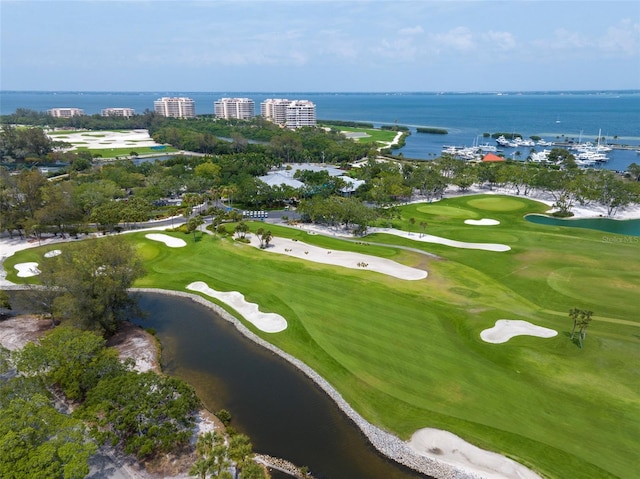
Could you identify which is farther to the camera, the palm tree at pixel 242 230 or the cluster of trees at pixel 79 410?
the palm tree at pixel 242 230

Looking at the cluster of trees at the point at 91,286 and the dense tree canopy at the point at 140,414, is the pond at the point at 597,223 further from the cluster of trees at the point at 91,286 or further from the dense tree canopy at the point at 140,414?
the dense tree canopy at the point at 140,414

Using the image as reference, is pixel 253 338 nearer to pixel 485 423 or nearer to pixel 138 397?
pixel 138 397

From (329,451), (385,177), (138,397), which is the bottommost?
(329,451)

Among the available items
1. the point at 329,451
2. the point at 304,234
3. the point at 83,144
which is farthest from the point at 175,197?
the point at 83,144

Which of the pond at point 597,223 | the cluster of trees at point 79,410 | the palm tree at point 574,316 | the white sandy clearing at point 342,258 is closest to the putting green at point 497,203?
the pond at point 597,223

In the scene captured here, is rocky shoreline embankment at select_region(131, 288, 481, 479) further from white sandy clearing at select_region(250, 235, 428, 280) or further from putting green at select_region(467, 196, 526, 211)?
putting green at select_region(467, 196, 526, 211)

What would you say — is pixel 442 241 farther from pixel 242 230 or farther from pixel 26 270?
pixel 26 270
